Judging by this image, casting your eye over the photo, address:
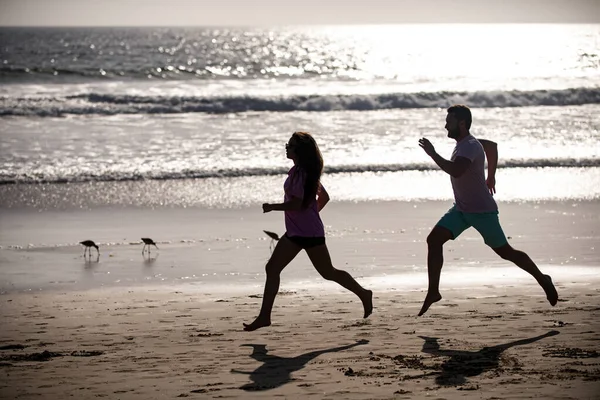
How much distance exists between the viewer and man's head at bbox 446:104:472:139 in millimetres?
7059

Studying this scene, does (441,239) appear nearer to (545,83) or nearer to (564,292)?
(564,292)

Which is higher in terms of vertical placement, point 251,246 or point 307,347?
point 251,246

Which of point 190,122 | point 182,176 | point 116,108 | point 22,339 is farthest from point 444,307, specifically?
point 116,108

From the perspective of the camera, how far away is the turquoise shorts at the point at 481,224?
23.4 feet

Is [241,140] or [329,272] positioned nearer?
[329,272]

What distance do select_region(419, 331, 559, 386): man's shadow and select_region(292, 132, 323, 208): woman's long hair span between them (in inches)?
48.8

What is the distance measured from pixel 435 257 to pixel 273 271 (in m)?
1.17

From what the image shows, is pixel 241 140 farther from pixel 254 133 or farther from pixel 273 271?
pixel 273 271

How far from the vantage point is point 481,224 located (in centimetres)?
713

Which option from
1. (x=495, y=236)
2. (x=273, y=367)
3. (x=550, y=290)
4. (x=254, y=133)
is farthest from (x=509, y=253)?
(x=254, y=133)

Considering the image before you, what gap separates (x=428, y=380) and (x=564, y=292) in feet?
9.82

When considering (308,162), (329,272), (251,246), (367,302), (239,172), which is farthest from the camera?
(239,172)

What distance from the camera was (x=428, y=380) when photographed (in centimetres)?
564

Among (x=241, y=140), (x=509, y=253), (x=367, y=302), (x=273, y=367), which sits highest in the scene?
(x=241, y=140)
